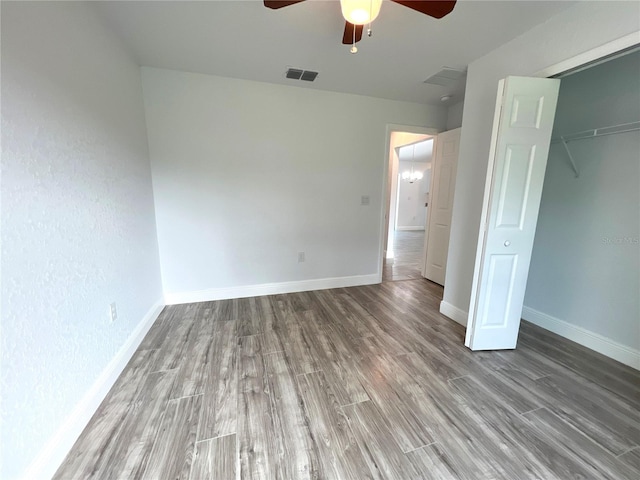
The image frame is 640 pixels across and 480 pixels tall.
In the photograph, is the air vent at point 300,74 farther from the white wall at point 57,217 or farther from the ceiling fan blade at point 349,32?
the white wall at point 57,217

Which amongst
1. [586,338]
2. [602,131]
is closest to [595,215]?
[602,131]

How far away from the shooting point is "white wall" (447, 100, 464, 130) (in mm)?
3496

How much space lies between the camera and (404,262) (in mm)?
5090

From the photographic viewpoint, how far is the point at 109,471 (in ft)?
4.02

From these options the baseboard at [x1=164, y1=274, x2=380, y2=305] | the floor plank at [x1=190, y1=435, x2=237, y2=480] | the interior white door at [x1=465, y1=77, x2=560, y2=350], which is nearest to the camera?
the floor plank at [x1=190, y1=435, x2=237, y2=480]

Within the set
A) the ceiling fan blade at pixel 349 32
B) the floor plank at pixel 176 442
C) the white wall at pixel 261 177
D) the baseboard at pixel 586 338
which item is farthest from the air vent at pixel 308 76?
the baseboard at pixel 586 338

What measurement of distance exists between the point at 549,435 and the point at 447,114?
12.2 ft

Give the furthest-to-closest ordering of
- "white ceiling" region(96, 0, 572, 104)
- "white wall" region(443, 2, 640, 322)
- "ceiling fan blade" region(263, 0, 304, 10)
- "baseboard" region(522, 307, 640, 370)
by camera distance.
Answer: "baseboard" region(522, 307, 640, 370)
"white ceiling" region(96, 0, 572, 104)
"white wall" region(443, 2, 640, 322)
"ceiling fan blade" region(263, 0, 304, 10)

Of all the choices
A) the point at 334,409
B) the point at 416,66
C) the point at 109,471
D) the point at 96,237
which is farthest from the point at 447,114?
the point at 109,471

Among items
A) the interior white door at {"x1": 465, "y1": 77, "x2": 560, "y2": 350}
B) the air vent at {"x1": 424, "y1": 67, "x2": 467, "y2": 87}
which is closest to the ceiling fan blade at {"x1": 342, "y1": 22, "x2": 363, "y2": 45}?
the interior white door at {"x1": 465, "y1": 77, "x2": 560, "y2": 350}

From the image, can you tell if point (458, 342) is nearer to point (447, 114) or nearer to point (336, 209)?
point (336, 209)

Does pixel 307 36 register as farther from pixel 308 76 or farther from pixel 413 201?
pixel 413 201

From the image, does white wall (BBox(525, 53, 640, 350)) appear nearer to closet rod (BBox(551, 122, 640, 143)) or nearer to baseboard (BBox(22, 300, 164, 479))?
closet rod (BBox(551, 122, 640, 143))

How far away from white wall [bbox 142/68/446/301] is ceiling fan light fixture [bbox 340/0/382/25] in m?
1.83
